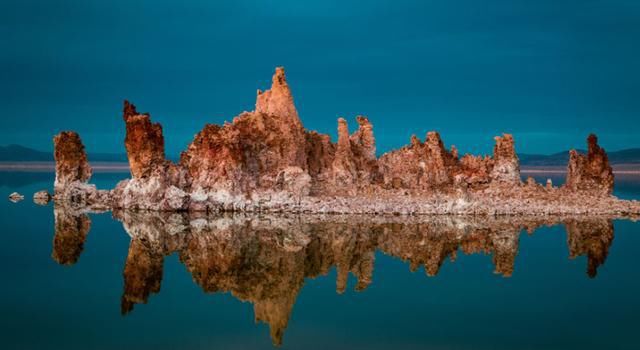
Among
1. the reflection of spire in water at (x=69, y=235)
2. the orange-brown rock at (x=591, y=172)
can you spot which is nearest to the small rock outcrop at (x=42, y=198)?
the reflection of spire in water at (x=69, y=235)

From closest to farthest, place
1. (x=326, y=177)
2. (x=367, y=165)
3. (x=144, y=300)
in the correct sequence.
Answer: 1. (x=144, y=300)
2. (x=326, y=177)
3. (x=367, y=165)

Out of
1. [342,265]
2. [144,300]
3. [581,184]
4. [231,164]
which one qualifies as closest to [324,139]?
[231,164]

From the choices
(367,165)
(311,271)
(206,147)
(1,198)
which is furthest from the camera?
(1,198)

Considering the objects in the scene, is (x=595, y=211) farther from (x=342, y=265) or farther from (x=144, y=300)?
(x=144, y=300)

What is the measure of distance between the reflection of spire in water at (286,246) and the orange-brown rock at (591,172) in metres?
9.11

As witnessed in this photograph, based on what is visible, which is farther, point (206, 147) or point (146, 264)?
point (206, 147)

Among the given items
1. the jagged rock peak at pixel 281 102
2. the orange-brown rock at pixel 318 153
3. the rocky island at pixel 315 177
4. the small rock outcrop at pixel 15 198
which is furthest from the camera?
the small rock outcrop at pixel 15 198

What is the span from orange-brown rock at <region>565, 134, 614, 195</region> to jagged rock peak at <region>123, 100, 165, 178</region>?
28.1 meters

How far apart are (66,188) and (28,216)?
11680mm

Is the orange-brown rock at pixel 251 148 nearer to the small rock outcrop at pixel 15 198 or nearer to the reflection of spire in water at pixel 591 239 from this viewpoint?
the small rock outcrop at pixel 15 198

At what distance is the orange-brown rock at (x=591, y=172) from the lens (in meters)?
47.8

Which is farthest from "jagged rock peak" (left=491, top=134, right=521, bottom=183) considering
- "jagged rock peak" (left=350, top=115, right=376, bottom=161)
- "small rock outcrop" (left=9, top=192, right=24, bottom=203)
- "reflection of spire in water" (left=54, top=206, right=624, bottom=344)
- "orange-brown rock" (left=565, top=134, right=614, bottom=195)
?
"small rock outcrop" (left=9, top=192, right=24, bottom=203)

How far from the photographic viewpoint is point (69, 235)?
33.7 meters

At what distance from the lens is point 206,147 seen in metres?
45.2
